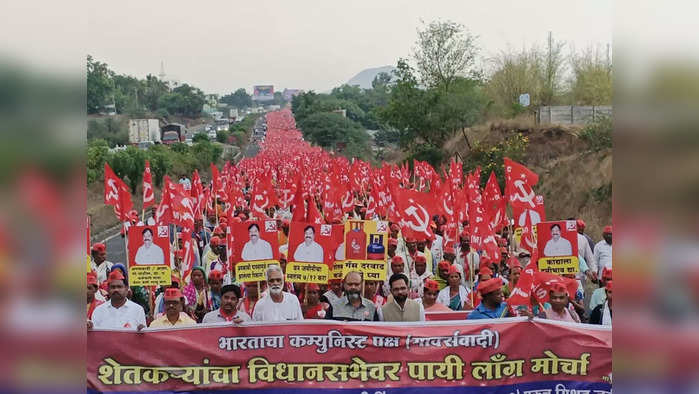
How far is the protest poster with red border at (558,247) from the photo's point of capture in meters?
8.44

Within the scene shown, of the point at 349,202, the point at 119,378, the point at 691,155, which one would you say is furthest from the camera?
the point at 349,202

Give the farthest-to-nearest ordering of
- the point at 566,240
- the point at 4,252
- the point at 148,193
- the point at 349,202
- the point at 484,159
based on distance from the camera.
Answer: the point at 484,159, the point at 349,202, the point at 148,193, the point at 566,240, the point at 4,252

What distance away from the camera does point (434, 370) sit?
19.8 feet

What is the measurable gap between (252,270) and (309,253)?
0.58 meters

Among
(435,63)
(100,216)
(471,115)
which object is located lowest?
(100,216)

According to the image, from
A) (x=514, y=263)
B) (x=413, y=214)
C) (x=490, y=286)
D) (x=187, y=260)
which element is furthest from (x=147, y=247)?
(x=514, y=263)

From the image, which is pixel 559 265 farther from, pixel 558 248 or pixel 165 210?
pixel 165 210

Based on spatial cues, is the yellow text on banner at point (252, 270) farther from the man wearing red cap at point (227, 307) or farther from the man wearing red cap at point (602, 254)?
the man wearing red cap at point (602, 254)

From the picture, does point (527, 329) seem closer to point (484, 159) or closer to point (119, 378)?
point (119, 378)

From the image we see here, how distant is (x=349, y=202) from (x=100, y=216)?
53.1ft

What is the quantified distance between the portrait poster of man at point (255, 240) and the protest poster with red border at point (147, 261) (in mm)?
1017

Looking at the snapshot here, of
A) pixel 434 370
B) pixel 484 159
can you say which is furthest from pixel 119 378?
pixel 484 159

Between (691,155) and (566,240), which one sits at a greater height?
(691,155)

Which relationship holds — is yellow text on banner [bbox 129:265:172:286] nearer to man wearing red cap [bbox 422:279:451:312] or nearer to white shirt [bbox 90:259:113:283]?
white shirt [bbox 90:259:113:283]
